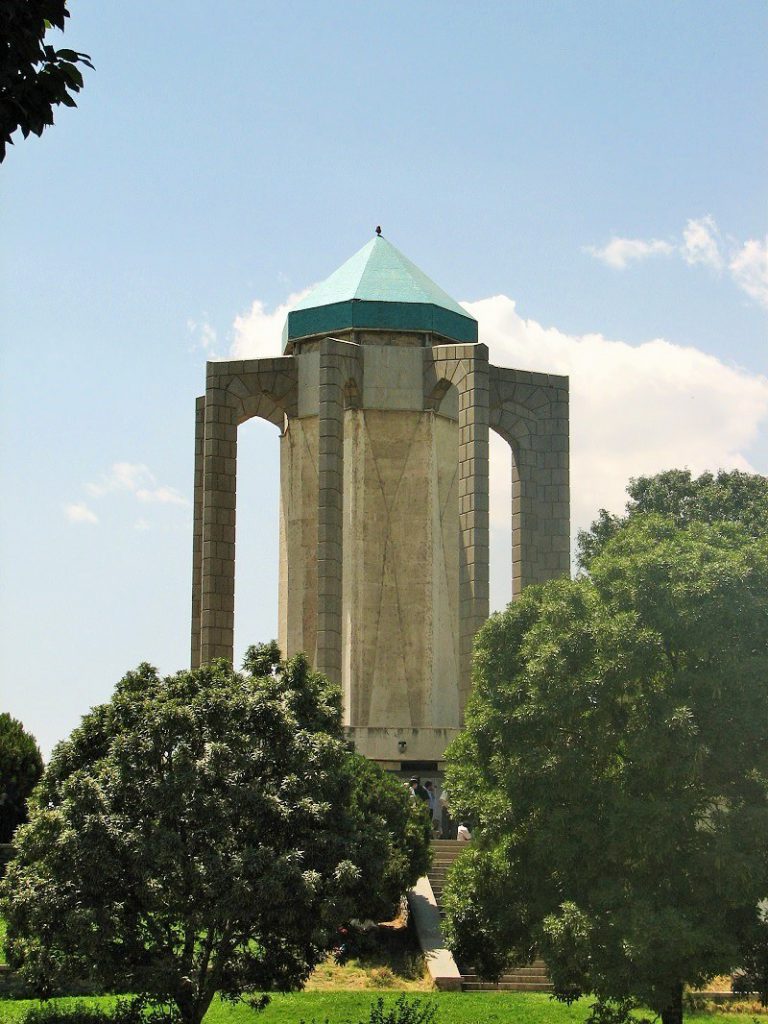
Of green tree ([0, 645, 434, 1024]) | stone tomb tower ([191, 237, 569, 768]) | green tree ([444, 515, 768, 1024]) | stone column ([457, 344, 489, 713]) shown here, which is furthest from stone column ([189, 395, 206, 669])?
green tree ([444, 515, 768, 1024])

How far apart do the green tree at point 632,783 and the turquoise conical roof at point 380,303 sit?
21957 millimetres

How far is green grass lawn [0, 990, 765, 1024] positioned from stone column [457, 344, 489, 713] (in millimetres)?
15009

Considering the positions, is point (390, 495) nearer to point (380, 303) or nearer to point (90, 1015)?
point (380, 303)

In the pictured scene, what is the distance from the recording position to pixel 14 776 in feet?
127

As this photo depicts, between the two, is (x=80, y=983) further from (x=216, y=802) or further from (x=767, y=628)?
(x=767, y=628)

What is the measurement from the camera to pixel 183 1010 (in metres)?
23.2

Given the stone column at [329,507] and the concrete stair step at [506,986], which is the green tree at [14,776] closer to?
the stone column at [329,507]

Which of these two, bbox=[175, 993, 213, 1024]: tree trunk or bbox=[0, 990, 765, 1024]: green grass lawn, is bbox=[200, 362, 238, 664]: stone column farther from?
bbox=[175, 993, 213, 1024]: tree trunk

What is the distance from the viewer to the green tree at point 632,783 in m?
22.2

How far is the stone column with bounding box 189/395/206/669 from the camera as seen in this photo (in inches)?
1793

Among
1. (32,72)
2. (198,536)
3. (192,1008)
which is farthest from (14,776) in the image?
Result: (32,72)

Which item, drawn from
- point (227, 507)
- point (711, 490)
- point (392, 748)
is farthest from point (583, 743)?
point (711, 490)

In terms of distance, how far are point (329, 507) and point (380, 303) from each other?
6811 mm

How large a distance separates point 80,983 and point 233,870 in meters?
6.94
